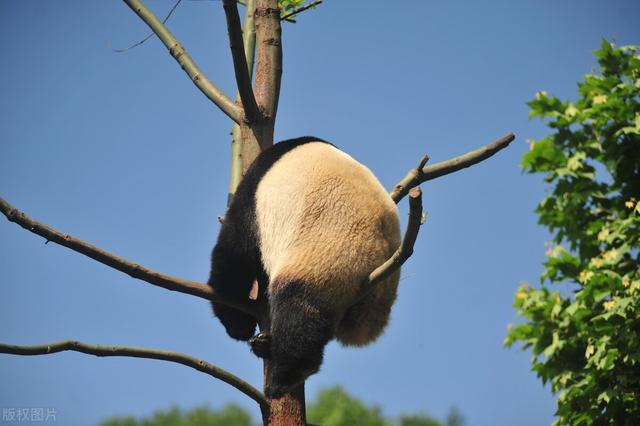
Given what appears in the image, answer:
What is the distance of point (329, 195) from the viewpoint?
12.6 ft

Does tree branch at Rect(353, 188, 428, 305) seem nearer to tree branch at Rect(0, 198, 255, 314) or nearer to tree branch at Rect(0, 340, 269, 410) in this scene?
tree branch at Rect(0, 340, 269, 410)

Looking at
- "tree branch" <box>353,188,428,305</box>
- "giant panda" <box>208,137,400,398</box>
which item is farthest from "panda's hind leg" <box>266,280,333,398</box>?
"tree branch" <box>353,188,428,305</box>

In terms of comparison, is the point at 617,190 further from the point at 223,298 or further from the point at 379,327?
the point at 223,298

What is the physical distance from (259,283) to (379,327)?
31.2 inches

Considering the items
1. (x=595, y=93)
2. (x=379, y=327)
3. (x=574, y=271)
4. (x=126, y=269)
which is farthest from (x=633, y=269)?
(x=126, y=269)

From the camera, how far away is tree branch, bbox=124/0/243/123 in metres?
4.92

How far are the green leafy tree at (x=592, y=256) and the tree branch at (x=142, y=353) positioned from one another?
4.79 m

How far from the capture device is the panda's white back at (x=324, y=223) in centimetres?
368

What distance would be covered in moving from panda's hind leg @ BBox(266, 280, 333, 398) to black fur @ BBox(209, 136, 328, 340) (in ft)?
1.56

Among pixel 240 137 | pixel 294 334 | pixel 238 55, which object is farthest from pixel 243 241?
pixel 238 55

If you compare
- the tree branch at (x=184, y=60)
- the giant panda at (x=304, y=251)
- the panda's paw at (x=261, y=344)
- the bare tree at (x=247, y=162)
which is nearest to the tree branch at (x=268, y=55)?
the bare tree at (x=247, y=162)

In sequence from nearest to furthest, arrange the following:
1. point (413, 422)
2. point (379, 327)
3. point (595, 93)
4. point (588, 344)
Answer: point (379, 327) → point (588, 344) → point (595, 93) → point (413, 422)

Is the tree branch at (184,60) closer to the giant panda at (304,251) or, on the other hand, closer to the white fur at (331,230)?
the giant panda at (304,251)

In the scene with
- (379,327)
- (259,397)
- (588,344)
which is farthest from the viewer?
(588,344)
